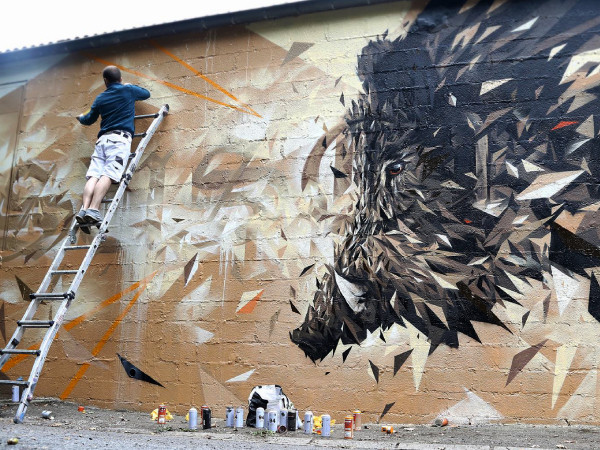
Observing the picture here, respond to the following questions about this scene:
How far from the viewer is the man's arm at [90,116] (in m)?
6.55

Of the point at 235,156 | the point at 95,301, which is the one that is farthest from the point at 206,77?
the point at 95,301

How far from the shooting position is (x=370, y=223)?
6012 millimetres

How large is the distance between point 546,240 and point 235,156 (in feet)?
10.2

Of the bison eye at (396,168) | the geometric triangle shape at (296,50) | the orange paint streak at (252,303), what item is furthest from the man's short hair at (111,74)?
the bison eye at (396,168)

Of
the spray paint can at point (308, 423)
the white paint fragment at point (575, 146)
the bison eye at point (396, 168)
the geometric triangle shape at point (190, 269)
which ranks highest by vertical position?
the white paint fragment at point (575, 146)

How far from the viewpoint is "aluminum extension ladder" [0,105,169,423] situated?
526 cm

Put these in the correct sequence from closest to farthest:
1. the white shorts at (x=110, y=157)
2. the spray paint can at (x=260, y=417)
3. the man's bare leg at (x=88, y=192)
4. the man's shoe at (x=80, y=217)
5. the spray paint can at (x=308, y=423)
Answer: the spray paint can at (x=308, y=423) → the spray paint can at (x=260, y=417) → the man's shoe at (x=80, y=217) → the man's bare leg at (x=88, y=192) → the white shorts at (x=110, y=157)

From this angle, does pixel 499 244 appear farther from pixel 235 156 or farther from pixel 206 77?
pixel 206 77

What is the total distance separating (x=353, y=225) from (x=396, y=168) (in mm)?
683

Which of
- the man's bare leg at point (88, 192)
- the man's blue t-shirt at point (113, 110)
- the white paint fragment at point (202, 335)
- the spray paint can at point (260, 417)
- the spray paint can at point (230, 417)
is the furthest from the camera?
the man's blue t-shirt at point (113, 110)

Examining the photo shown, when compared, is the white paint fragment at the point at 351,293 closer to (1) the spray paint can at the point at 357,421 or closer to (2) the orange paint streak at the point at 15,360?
(1) the spray paint can at the point at 357,421

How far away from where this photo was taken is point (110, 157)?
642cm

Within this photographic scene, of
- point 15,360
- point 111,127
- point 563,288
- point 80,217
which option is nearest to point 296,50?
point 111,127

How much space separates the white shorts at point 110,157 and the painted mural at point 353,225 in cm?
38
